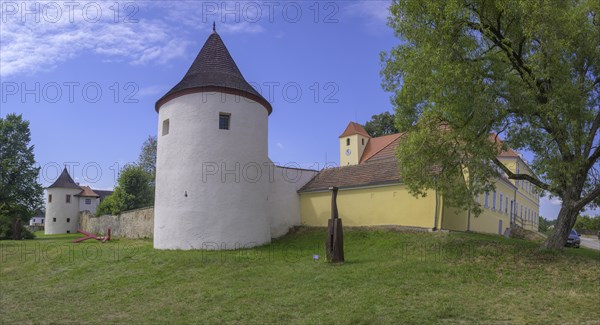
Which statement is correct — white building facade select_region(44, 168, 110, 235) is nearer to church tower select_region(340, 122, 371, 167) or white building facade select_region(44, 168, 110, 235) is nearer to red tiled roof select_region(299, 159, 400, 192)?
church tower select_region(340, 122, 371, 167)

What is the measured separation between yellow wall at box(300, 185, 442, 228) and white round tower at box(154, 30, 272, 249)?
3.98 metres

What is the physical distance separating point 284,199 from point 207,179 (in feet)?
19.3

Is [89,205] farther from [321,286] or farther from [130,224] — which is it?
[321,286]

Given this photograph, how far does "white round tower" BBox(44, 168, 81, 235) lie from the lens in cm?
5128

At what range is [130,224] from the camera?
29.3 meters

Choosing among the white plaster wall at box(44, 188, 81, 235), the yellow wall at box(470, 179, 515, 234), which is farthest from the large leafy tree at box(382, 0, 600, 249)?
the white plaster wall at box(44, 188, 81, 235)

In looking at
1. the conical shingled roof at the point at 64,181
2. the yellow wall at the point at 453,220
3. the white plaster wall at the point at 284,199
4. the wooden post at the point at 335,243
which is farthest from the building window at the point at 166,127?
the conical shingled roof at the point at 64,181

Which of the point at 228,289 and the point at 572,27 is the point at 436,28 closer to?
the point at 572,27

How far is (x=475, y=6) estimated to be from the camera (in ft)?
45.7

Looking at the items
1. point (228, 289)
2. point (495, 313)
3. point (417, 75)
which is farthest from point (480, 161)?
point (228, 289)

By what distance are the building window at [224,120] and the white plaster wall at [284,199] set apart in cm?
476

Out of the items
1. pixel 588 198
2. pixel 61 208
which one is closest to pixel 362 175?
pixel 588 198

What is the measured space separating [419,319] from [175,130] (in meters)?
13.4

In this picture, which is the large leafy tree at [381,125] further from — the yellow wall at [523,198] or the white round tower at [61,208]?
the white round tower at [61,208]
